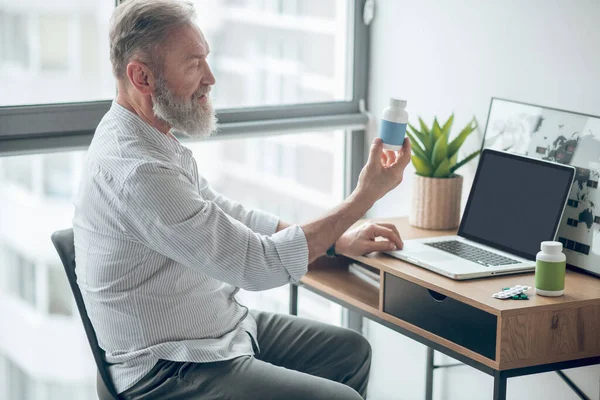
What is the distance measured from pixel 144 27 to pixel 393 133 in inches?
23.6

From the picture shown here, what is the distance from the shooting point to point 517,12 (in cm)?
244

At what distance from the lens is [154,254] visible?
1865 millimetres

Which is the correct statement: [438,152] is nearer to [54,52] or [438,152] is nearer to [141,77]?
[141,77]

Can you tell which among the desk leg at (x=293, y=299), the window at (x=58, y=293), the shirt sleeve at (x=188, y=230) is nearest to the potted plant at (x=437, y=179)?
the desk leg at (x=293, y=299)

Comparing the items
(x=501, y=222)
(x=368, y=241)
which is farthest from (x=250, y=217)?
(x=501, y=222)

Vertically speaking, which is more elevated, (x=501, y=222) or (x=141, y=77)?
(x=141, y=77)

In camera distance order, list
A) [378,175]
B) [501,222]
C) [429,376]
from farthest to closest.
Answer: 1. [429,376]
2. [501,222]
3. [378,175]

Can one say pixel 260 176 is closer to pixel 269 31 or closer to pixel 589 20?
pixel 269 31

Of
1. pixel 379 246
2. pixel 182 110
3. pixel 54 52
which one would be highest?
pixel 54 52

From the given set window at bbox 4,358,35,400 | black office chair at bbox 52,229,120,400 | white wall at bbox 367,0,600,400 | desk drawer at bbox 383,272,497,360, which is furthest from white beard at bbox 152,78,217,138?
window at bbox 4,358,35,400

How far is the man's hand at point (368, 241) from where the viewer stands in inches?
88.4

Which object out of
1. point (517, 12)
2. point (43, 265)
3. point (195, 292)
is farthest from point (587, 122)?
point (43, 265)

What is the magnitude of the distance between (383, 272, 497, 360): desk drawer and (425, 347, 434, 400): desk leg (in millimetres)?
652

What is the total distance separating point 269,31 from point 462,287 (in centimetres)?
130
